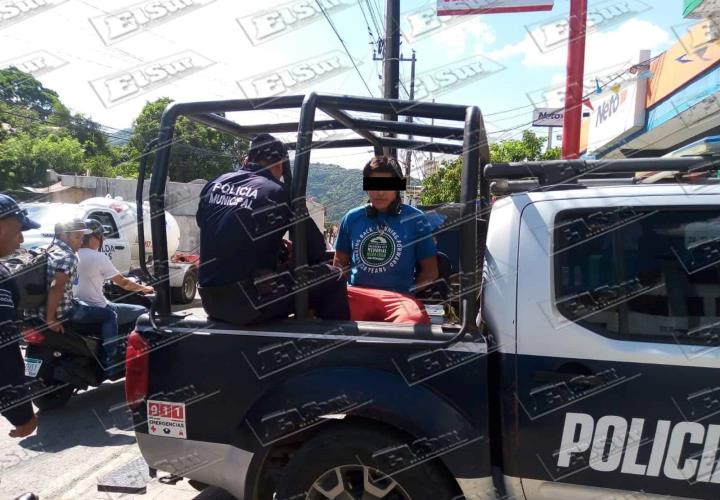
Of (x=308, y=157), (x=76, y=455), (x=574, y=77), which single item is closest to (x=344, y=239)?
(x=308, y=157)

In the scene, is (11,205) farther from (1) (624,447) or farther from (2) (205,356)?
(1) (624,447)

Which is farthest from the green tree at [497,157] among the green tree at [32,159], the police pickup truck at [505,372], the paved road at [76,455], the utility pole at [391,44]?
the green tree at [32,159]

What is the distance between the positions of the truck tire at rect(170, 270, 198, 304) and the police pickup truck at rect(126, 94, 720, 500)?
8496 millimetres

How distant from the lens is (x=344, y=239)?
3.63 meters

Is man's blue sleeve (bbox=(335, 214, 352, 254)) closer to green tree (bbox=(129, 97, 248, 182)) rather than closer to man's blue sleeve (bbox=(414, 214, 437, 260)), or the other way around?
man's blue sleeve (bbox=(414, 214, 437, 260))

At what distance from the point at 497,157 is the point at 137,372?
50.4 ft

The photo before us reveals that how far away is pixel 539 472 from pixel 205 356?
1560mm

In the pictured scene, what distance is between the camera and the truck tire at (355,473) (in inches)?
87.9

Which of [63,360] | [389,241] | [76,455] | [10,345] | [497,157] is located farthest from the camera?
[497,157]

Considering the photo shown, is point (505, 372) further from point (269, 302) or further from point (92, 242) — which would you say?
point (92, 242)

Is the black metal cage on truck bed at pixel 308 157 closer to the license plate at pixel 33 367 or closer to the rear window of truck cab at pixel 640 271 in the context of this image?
the rear window of truck cab at pixel 640 271

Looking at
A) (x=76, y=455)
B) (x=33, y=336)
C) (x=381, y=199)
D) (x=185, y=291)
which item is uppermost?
(x=381, y=199)

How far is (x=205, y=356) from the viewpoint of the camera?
2479mm

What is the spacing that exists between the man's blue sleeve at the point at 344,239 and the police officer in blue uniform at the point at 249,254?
0.94 m
